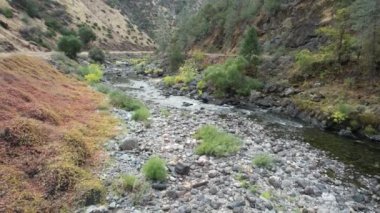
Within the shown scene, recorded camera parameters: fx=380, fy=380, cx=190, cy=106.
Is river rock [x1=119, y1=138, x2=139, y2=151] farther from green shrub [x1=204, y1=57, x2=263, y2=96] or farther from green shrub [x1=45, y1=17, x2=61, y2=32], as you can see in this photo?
green shrub [x1=45, y1=17, x2=61, y2=32]

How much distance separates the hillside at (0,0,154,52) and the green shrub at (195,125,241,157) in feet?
109

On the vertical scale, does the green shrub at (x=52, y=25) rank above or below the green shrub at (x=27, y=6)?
below

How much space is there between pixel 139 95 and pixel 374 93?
91.0 feet

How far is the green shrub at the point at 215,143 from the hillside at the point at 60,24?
33.3 meters

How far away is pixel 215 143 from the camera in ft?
72.7

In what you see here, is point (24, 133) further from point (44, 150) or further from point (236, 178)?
point (236, 178)

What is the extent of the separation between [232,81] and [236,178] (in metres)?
33.3

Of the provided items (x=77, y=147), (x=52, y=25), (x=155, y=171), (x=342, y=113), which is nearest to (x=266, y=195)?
(x=155, y=171)

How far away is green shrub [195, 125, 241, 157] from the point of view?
21328 mm

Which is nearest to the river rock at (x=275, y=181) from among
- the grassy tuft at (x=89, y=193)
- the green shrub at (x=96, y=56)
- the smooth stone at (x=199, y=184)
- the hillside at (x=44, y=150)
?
the smooth stone at (x=199, y=184)

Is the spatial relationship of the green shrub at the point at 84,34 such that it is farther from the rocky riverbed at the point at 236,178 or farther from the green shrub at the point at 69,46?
the rocky riverbed at the point at 236,178

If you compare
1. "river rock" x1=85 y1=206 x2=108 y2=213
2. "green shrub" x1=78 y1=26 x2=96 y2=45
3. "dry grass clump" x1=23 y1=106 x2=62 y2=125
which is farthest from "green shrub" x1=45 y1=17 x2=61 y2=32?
"river rock" x1=85 y1=206 x2=108 y2=213

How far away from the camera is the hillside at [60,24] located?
232ft

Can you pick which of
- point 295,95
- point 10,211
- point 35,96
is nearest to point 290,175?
point 10,211
